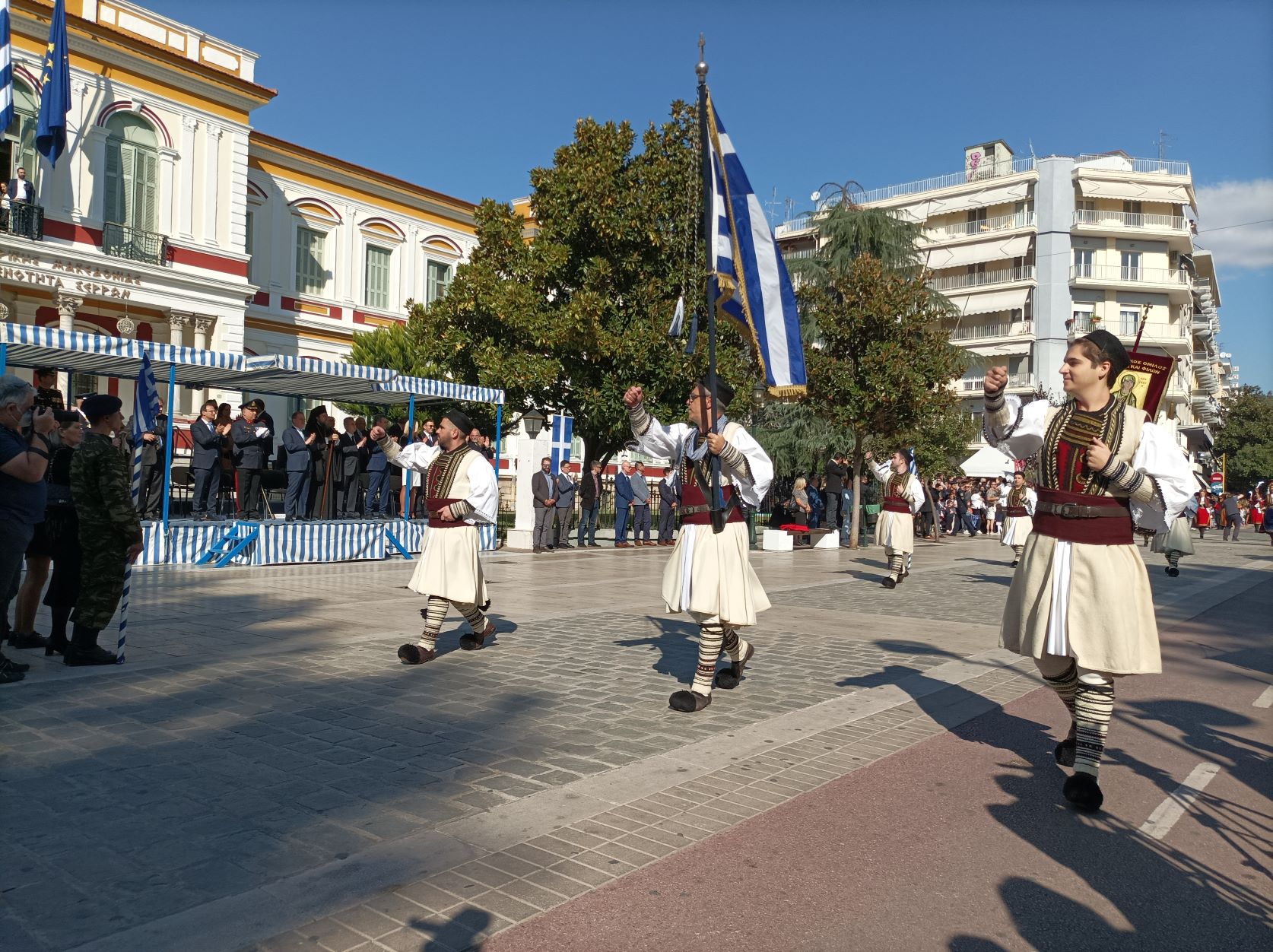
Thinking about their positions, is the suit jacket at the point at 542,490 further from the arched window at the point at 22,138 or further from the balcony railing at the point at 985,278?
the balcony railing at the point at 985,278

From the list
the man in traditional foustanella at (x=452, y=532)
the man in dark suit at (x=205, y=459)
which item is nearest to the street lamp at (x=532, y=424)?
the man in dark suit at (x=205, y=459)

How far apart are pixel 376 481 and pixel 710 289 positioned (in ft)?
43.9

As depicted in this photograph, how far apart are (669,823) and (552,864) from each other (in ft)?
2.17

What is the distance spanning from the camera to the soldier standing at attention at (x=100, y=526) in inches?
268

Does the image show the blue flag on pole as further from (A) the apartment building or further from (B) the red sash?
(A) the apartment building

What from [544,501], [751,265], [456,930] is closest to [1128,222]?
[544,501]

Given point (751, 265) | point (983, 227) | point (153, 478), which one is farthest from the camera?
point (983, 227)

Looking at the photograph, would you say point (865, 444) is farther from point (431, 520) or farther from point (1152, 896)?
point (1152, 896)

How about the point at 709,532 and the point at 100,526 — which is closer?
the point at 709,532

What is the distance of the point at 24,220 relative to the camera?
2552 cm

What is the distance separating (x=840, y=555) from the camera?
21.8m

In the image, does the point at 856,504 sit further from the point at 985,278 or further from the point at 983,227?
the point at 983,227

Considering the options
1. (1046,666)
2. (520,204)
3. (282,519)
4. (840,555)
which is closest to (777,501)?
(840,555)

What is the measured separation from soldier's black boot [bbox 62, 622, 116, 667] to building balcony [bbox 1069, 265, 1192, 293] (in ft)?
217
